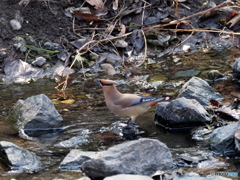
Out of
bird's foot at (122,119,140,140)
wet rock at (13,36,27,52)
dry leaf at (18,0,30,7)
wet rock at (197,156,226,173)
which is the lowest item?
bird's foot at (122,119,140,140)

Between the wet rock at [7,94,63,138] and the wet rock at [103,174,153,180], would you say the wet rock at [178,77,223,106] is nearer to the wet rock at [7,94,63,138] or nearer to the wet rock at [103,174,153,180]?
the wet rock at [7,94,63,138]

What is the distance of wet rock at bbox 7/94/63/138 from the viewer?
16.8 ft

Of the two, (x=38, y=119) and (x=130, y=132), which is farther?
(x=38, y=119)

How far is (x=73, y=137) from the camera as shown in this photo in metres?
4.86

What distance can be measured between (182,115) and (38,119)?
148 cm

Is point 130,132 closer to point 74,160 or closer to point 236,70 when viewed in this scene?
point 74,160

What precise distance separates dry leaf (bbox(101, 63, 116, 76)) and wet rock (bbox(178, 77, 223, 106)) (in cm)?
164

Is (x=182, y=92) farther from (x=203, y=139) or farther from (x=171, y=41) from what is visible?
(x=171, y=41)

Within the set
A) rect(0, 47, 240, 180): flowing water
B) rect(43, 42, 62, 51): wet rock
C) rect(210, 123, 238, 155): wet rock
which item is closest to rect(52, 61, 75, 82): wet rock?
rect(0, 47, 240, 180): flowing water

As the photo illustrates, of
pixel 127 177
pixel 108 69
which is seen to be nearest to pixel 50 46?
pixel 108 69

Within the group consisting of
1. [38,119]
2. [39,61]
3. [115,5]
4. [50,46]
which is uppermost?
[115,5]

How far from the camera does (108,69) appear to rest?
723cm

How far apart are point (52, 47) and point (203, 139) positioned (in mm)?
3521

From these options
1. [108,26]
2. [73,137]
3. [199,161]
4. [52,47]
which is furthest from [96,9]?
[199,161]
